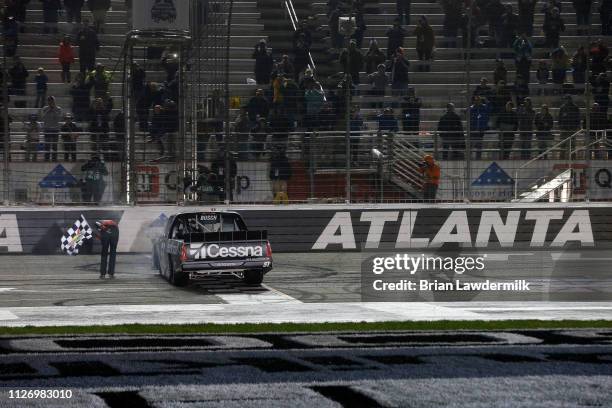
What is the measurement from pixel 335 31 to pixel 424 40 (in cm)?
217

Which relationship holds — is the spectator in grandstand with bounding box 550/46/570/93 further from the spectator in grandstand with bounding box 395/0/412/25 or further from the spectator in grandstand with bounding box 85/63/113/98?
the spectator in grandstand with bounding box 85/63/113/98

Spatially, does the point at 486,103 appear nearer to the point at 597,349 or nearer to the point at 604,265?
the point at 604,265

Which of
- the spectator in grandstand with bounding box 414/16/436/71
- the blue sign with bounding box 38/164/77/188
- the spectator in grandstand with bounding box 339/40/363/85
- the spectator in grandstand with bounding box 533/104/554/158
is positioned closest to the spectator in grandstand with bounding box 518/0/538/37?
the spectator in grandstand with bounding box 414/16/436/71

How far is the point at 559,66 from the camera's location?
25.6 metres

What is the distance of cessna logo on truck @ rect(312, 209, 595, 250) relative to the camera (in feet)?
73.9

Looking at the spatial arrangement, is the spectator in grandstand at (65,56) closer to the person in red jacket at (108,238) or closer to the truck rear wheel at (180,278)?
the person in red jacket at (108,238)

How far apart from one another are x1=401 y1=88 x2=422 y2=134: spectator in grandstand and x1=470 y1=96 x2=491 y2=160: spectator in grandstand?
45.5 inches

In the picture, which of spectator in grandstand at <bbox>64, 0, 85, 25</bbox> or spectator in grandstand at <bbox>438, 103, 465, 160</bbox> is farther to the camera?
spectator in grandstand at <bbox>64, 0, 85, 25</bbox>

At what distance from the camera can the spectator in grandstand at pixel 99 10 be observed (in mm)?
25297

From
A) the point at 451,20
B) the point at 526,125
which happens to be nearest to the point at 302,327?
the point at 526,125

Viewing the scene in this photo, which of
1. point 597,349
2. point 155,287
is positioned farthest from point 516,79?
point 597,349

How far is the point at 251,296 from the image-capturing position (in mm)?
Result: 14977

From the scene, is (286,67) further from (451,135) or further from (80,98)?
(80,98)

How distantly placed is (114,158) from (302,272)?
216 inches
